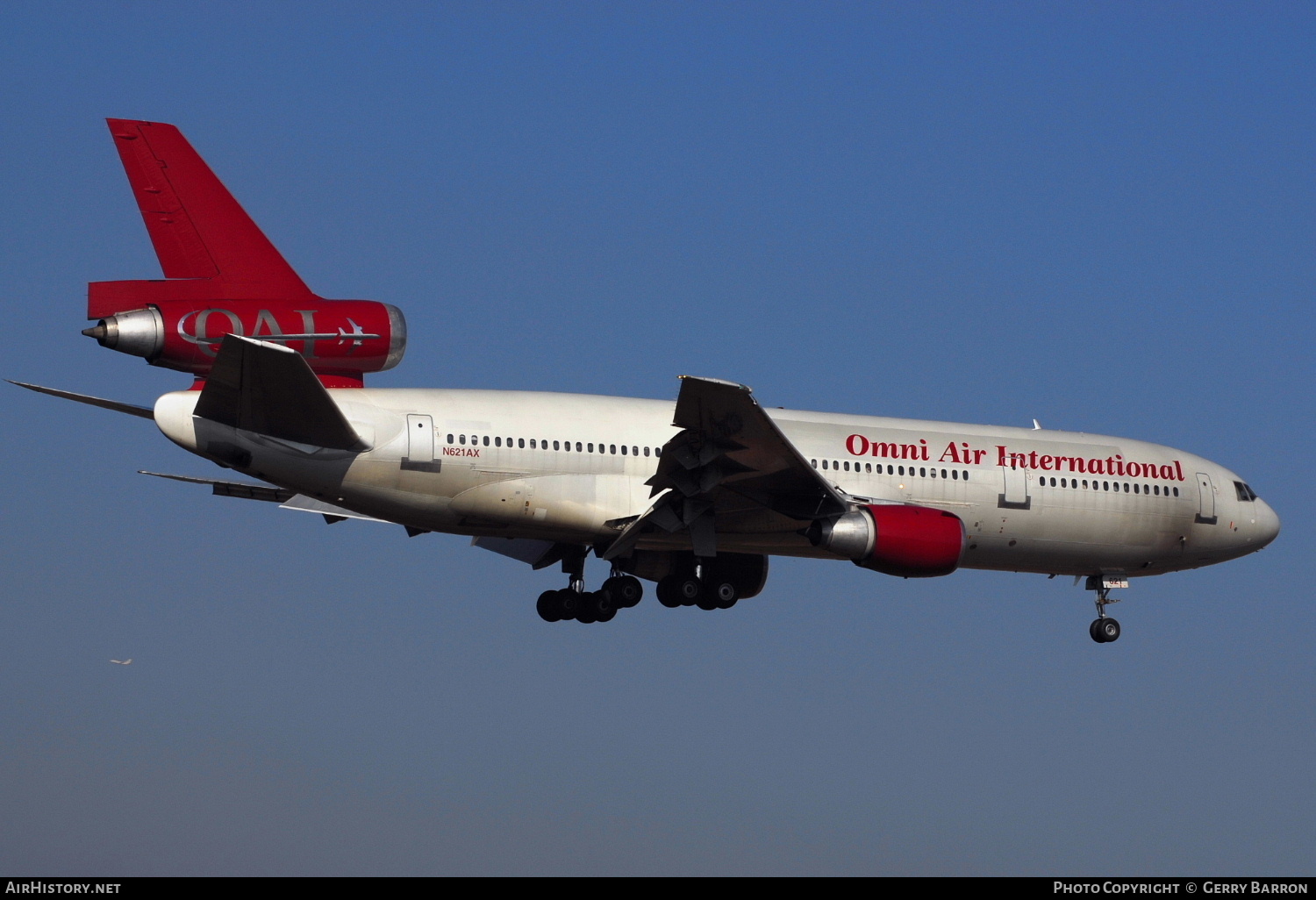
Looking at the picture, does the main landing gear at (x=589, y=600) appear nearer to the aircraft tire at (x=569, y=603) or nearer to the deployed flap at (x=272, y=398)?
the aircraft tire at (x=569, y=603)

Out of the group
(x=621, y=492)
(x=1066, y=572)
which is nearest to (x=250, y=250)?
(x=621, y=492)

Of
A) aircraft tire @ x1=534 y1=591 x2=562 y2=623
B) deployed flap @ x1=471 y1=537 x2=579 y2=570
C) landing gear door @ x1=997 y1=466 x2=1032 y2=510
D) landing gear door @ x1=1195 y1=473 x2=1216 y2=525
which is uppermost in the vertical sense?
landing gear door @ x1=1195 y1=473 x2=1216 y2=525

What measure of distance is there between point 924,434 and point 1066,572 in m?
5.00

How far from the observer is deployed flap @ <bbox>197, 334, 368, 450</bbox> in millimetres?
27922

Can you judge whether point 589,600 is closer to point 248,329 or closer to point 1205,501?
point 248,329

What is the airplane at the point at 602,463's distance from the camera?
29266 mm

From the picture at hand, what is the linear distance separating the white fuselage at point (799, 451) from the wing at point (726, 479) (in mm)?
521

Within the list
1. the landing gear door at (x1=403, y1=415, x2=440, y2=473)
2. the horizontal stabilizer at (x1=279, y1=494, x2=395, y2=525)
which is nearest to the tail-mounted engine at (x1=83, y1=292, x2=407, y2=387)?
the landing gear door at (x1=403, y1=415, x2=440, y2=473)

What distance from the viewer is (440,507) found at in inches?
1241

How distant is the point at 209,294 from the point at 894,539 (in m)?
13.3

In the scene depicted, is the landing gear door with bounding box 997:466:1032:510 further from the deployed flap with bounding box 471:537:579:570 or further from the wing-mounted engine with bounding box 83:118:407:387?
the wing-mounted engine with bounding box 83:118:407:387

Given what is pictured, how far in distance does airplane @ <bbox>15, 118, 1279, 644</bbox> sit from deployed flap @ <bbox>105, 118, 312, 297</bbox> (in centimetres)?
3

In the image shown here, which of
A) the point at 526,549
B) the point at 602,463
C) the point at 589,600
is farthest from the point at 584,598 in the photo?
the point at 602,463

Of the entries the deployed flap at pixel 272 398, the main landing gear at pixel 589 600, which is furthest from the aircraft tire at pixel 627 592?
the deployed flap at pixel 272 398
